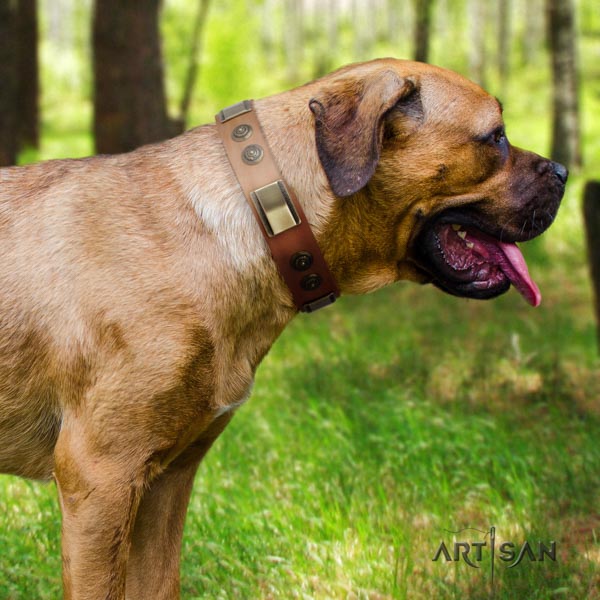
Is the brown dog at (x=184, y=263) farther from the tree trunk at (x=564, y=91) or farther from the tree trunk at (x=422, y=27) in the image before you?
the tree trunk at (x=564, y=91)

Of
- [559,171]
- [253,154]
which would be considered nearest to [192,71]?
[559,171]

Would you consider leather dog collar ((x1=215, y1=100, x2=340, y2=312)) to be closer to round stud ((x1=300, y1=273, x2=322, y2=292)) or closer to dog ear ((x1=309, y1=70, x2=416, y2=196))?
round stud ((x1=300, y1=273, x2=322, y2=292))

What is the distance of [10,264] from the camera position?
3043 mm

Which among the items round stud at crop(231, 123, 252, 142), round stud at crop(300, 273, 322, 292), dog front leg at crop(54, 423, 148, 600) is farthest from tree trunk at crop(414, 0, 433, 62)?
dog front leg at crop(54, 423, 148, 600)

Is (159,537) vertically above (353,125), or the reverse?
(353,125)

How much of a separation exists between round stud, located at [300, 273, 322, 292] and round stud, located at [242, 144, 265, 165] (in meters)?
0.43

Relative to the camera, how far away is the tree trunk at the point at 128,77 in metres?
9.45

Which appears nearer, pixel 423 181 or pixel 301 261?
pixel 301 261

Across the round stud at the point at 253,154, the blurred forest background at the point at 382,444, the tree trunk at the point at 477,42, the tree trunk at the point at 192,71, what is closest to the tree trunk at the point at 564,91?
the blurred forest background at the point at 382,444

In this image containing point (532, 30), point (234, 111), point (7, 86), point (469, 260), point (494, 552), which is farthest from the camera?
point (532, 30)

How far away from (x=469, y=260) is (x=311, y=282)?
0.74m

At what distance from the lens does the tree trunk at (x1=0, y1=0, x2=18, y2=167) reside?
9.52 m

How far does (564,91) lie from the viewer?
576 inches

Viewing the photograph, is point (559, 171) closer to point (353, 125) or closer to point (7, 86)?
point (353, 125)
